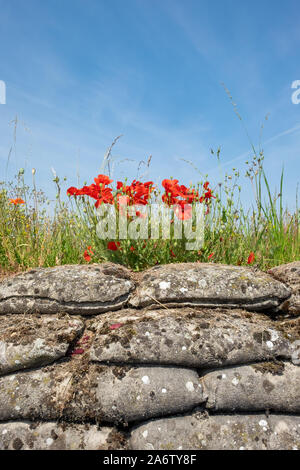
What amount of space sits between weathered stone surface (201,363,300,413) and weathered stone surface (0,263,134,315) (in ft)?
3.27

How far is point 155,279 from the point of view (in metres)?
3.23

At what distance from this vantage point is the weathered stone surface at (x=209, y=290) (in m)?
3.12

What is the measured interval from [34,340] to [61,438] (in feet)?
2.33

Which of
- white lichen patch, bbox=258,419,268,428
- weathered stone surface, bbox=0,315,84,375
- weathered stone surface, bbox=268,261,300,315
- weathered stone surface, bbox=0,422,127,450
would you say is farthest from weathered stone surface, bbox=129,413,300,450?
weathered stone surface, bbox=268,261,300,315

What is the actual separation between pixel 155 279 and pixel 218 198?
160 centimetres

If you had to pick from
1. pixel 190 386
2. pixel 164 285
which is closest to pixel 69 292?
pixel 164 285

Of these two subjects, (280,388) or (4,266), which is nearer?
(280,388)

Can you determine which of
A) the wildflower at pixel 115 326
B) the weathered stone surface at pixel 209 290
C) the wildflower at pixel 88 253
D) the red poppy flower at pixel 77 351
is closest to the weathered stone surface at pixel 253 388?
the weathered stone surface at pixel 209 290

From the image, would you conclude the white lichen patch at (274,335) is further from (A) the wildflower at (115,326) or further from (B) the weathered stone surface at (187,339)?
(A) the wildflower at (115,326)

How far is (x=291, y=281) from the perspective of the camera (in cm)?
350

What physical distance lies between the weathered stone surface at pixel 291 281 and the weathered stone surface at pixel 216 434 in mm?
953

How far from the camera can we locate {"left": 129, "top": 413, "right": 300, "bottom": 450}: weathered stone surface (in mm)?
2404

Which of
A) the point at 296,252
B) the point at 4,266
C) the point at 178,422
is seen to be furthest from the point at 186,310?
the point at 4,266
